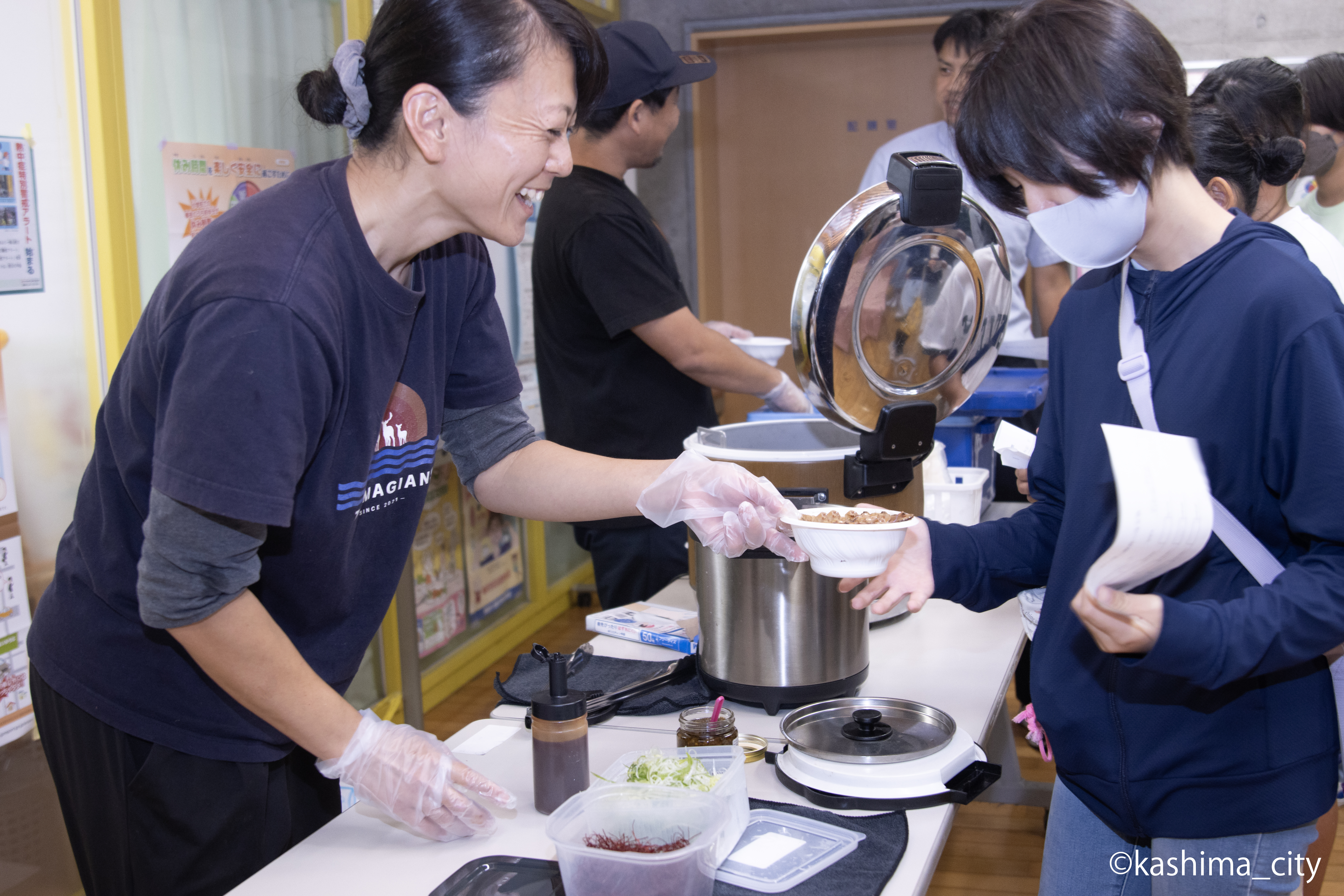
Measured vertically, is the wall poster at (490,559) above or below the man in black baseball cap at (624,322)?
below

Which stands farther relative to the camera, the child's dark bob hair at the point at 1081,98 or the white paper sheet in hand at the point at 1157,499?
the child's dark bob hair at the point at 1081,98

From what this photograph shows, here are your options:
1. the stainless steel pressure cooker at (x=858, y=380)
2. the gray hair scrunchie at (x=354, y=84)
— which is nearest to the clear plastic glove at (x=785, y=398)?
the stainless steel pressure cooker at (x=858, y=380)

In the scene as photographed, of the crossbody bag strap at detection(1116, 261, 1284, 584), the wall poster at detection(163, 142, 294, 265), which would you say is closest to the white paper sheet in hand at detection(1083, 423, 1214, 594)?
the crossbody bag strap at detection(1116, 261, 1284, 584)

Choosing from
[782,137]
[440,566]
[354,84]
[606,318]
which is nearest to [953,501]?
[606,318]

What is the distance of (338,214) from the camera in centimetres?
125

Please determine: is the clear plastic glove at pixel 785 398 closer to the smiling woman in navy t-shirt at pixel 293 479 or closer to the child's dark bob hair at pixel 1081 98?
the smiling woman in navy t-shirt at pixel 293 479

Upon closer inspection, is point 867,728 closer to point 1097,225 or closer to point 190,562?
point 1097,225

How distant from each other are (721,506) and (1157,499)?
74 cm

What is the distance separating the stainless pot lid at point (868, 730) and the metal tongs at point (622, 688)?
24 centimetres

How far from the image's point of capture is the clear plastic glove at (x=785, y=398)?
9.43 ft

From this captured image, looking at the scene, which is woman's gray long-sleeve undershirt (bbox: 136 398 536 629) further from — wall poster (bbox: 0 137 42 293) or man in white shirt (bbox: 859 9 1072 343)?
man in white shirt (bbox: 859 9 1072 343)

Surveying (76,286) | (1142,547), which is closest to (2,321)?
(76,286)

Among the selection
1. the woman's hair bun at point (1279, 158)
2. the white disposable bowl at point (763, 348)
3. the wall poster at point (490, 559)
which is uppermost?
the woman's hair bun at point (1279, 158)

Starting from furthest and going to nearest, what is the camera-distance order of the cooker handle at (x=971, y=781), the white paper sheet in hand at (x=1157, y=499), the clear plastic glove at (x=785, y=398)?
the clear plastic glove at (x=785, y=398), the cooker handle at (x=971, y=781), the white paper sheet in hand at (x=1157, y=499)
